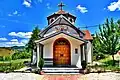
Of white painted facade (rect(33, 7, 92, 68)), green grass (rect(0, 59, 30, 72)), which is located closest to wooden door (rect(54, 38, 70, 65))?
white painted facade (rect(33, 7, 92, 68))

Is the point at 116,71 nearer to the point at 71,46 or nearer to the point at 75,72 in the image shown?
the point at 75,72

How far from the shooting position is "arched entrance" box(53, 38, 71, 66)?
26.1 m

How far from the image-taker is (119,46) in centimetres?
2862

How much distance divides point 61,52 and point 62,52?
123mm

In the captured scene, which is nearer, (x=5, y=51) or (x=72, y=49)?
(x=72, y=49)

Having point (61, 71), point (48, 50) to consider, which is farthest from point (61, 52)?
point (61, 71)

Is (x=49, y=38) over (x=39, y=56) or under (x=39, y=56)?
over

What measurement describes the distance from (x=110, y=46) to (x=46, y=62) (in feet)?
27.1

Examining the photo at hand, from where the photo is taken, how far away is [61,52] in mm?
26141

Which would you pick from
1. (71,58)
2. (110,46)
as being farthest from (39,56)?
(110,46)

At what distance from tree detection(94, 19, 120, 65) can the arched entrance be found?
5375mm

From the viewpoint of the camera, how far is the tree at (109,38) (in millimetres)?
28031

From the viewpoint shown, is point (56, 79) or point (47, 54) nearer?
point (56, 79)

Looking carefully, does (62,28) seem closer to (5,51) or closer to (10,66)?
(10,66)
